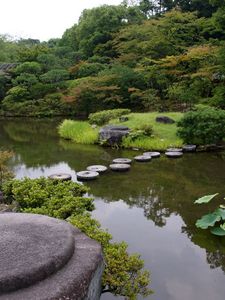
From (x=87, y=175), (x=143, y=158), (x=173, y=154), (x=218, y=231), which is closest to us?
(x=218, y=231)

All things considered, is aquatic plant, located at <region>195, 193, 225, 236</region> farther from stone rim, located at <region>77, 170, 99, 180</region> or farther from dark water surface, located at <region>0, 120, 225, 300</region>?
stone rim, located at <region>77, 170, 99, 180</region>

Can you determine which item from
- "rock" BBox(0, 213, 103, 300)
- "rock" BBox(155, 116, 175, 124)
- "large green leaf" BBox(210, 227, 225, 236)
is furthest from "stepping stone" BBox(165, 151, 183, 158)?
"rock" BBox(0, 213, 103, 300)

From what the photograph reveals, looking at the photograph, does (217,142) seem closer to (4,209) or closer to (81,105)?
(4,209)

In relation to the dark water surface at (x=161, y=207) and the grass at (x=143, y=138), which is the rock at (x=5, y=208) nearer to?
the dark water surface at (x=161, y=207)

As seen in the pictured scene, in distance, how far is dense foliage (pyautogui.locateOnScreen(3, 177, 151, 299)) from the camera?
5.91 metres

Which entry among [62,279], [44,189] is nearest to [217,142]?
[44,189]

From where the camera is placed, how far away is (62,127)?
22.9 metres

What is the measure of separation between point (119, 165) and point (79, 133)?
7499 millimetres

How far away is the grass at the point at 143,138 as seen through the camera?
715 inches

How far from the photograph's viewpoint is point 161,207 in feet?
35.3

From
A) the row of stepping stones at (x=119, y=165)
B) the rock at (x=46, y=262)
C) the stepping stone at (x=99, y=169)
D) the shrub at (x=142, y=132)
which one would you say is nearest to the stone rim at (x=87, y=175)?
the row of stepping stones at (x=119, y=165)

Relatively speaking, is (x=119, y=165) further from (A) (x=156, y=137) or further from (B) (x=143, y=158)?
(A) (x=156, y=137)

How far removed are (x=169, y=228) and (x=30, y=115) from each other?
25361 mm

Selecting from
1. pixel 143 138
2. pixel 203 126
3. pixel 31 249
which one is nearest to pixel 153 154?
pixel 143 138
